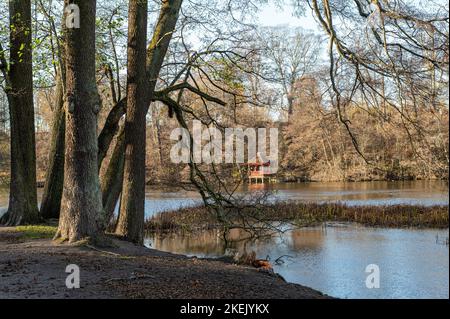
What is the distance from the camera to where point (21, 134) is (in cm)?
1080

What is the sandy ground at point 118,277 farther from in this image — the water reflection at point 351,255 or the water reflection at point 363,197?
the water reflection at point 363,197

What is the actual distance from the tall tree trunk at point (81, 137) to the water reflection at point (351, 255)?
4.60 m

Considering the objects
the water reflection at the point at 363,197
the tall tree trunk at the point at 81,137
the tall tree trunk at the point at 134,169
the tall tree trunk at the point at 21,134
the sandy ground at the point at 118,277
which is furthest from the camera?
the water reflection at the point at 363,197

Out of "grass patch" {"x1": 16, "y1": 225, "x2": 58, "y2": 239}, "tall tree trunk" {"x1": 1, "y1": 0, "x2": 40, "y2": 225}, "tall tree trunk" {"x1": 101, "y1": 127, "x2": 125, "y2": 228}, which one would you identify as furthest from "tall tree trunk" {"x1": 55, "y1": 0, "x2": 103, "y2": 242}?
"tall tree trunk" {"x1": 1, "y1": 0, "x2": 40, "y2": 225}

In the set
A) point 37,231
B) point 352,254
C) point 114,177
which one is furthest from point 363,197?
point 37,231

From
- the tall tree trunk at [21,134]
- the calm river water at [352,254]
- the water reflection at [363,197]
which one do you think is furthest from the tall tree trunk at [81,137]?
the water reflection at [363,197]

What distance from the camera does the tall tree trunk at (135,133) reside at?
8.63 m

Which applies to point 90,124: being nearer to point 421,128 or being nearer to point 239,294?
point 239,294

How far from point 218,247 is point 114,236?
5.44 m

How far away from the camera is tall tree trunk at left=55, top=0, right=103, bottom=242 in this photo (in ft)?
23.8

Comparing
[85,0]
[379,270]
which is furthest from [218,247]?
[85,0]

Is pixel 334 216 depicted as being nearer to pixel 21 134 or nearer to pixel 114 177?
pixel 114 177

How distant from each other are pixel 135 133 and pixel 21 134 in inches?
137

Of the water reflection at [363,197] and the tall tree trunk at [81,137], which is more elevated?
the tall tree trunk at [81,137]
